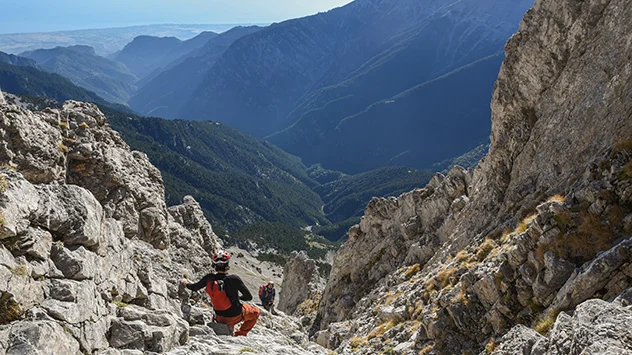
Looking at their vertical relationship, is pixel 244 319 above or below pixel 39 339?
below

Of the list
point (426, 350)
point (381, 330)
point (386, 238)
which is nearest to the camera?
point (426, 350)

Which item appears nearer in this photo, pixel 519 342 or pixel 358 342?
pixel 519 342

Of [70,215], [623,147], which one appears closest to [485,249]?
[623,147]

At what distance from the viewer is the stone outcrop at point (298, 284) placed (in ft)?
246

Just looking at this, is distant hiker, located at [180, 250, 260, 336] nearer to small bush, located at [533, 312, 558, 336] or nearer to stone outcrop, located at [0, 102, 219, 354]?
stone outcrop, located at [0, 102, 219, 354]

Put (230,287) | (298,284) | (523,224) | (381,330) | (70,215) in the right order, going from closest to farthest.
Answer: (70,215)
(230,287)
(523,224)
(381,330)
(298,284)

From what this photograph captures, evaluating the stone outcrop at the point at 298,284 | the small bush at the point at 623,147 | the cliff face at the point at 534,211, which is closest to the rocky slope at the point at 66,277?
the cliff face at the point at 534,211

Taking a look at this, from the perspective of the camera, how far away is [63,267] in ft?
45.4

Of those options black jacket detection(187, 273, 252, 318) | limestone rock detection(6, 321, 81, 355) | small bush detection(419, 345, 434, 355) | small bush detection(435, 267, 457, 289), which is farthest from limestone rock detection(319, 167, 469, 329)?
limestone rock detection(6, 321, 81, 355)

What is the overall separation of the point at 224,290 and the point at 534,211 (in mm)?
15690

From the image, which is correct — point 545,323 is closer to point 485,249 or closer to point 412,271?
point 485,249

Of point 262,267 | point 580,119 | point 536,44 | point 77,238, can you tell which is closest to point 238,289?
point 77,238

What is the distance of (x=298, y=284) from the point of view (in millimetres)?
78938

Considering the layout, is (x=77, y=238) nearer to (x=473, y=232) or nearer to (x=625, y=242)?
(x=625, y=242)
